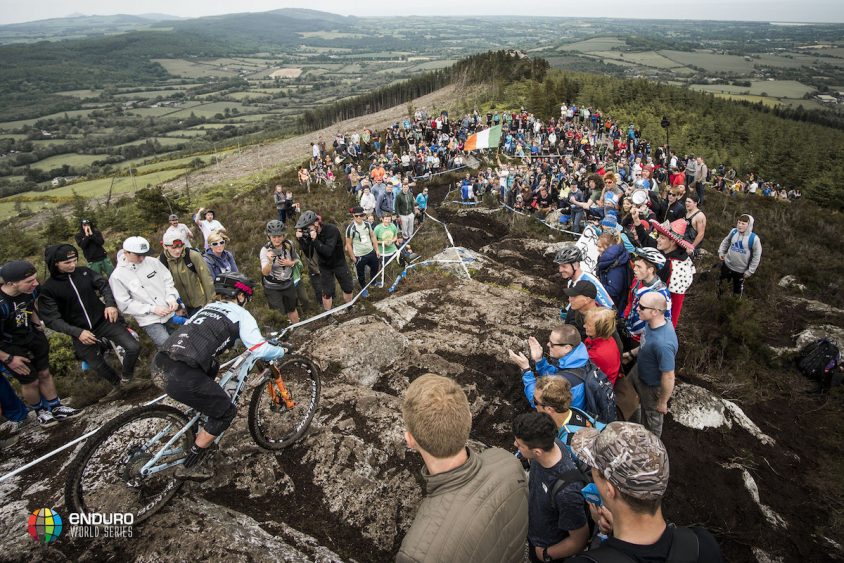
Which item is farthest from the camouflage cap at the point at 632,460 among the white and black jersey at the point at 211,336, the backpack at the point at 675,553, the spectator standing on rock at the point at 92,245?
the spectator standing on rock at the point at 92,245

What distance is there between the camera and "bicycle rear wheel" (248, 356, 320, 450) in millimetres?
4277

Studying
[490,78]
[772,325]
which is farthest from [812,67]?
[772,325]

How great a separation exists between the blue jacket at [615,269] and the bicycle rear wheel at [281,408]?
4.30 m

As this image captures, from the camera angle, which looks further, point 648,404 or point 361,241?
point 361,241

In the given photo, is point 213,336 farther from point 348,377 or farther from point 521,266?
point 521,266

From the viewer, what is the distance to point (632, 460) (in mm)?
2035

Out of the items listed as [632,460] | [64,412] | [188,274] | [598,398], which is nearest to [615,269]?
[598,398]

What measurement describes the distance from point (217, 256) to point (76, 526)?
4332 mm

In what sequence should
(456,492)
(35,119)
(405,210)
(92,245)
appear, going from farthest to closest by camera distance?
(35,119) < (405,210) < (92,245) < (456,492)

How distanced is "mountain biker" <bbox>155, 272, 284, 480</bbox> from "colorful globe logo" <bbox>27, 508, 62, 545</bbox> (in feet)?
2.81

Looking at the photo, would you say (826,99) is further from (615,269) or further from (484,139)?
(615,269)

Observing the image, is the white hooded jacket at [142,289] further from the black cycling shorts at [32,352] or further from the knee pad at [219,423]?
the knee pad at [219,423]

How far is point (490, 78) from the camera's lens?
4862 centimetres

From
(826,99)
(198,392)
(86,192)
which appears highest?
(198,392)
